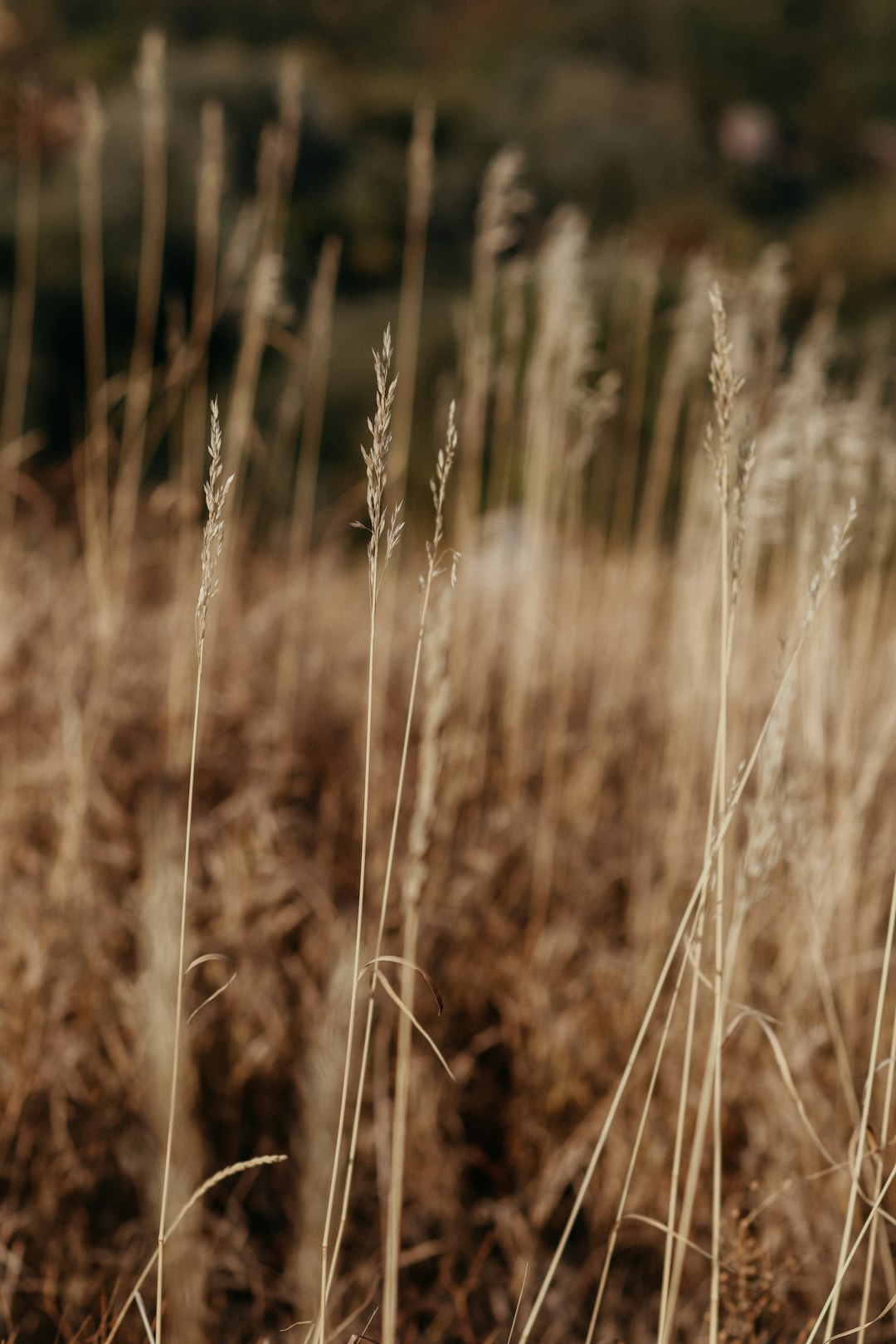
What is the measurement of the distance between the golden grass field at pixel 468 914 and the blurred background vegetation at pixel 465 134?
141 centimetres

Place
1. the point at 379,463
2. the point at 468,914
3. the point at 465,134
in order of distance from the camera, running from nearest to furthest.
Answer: the point at 379,463 < the point at 468,914 < the point at 465,134

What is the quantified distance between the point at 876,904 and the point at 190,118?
7.44 meters

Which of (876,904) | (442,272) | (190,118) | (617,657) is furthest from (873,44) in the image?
(876,904)

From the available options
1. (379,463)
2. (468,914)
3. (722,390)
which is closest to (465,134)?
(468,914)

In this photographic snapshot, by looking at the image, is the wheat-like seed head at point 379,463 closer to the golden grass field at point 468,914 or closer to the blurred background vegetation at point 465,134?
the golden grass field at point 468,914

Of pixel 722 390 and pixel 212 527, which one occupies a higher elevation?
pixel 722 390

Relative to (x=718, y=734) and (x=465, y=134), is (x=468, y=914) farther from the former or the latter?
(x=465, y=134)

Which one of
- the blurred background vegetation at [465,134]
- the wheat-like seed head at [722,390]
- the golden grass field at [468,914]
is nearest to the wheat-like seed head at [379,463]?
the golden grass field at [468,914]

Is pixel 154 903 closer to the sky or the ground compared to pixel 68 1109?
closer to the sky

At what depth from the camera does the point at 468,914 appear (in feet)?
5.20

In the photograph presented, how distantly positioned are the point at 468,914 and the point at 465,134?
1132 centimetres

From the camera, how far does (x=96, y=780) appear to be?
166 cm

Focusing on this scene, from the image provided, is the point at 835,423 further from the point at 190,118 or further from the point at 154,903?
the point at 190,118

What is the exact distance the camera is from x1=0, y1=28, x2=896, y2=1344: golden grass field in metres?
0.78
